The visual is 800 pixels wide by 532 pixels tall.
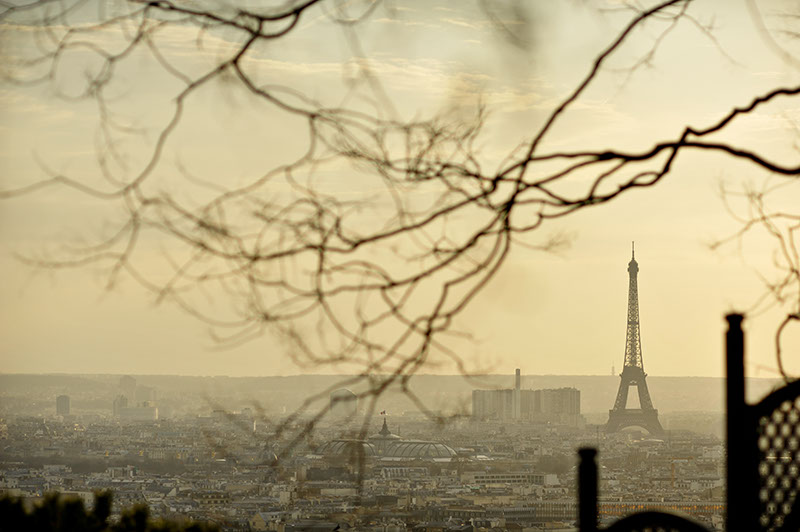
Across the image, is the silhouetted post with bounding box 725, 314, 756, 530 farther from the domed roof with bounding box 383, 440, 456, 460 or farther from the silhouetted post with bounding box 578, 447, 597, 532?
the domed roof with bounding box 383, 440, 456, 460

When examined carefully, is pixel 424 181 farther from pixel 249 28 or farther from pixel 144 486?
pixel 144 486

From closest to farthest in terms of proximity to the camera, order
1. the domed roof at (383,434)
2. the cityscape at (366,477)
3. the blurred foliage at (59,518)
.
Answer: the blurred foliage at (59,518) → the domed roof at (383,434) → the cityscape at (366,477)

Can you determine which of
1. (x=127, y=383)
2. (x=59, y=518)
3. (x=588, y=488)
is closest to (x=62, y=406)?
(x=127, y=383)

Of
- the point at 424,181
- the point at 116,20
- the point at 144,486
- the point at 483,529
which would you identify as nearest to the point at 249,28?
the point at 116,20

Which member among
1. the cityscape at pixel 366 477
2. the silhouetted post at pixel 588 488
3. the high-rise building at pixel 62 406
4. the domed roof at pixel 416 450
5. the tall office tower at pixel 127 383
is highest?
the tall office tower at pixel 127 383

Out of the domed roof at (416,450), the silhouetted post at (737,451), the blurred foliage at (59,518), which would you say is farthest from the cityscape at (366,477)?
the domed roof at (416,450)

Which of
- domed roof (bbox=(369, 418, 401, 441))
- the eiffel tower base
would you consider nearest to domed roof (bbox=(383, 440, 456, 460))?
the eiffel tower base

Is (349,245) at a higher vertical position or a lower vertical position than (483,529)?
higher

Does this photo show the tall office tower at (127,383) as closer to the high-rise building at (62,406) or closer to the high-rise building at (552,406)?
the high-rise building at (62,406)
